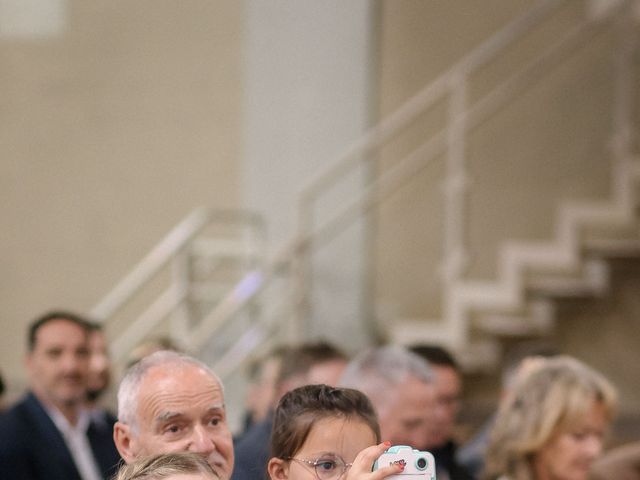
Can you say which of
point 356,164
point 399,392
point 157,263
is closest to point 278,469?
point 399,392

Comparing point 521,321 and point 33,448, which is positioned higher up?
point 33,448

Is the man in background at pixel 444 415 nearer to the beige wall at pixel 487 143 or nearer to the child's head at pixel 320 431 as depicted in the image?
the child's head at pixel 320 431

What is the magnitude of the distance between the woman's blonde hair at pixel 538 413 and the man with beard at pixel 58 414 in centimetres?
134

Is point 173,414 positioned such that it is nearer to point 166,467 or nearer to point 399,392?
point 166,467

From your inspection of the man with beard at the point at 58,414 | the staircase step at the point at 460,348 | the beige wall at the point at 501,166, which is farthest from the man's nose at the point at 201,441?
the beige wall at the point at 501,166

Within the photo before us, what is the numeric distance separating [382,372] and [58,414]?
1.34 metres

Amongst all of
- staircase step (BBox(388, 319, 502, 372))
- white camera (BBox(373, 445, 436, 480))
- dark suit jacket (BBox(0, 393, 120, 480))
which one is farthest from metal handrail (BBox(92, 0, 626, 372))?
white camera (BBox(373, 445, 436, 480))

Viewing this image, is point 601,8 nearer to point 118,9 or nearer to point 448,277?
point 448,277

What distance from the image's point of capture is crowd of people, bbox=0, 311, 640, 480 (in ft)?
6.84

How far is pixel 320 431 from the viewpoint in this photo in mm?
2076

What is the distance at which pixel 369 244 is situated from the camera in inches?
290

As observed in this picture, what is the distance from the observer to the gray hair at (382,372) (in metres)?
3.34

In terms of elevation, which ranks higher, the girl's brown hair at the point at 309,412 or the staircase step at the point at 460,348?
the girl's brown hair at the point at 309,412

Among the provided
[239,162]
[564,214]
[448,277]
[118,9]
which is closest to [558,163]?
[564,214]
